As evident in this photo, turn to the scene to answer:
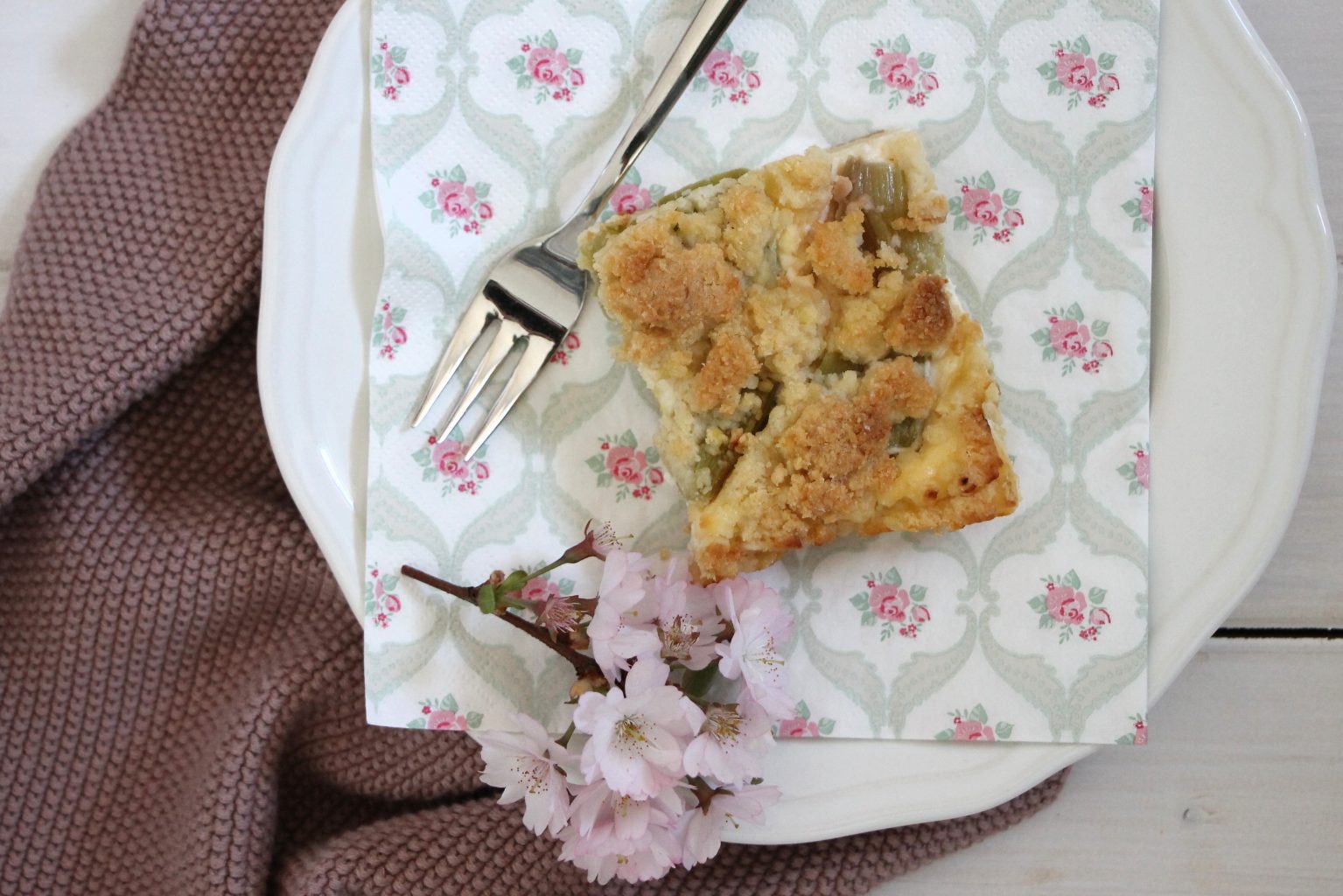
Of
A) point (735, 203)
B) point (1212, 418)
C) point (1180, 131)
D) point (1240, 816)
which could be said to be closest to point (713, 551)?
point (735, 203)

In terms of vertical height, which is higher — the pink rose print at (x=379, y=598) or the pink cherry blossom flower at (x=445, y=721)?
the pink rose print at (x=379, y=598)

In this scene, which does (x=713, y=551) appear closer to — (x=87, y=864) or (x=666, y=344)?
(x=666, y=344)

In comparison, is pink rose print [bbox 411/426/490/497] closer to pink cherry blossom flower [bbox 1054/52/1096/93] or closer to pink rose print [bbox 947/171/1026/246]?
pink rose print [bbox 947/171/1026/246]

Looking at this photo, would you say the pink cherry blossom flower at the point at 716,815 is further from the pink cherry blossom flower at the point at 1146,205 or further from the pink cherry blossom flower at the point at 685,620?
the pink cherry blossom flower at the point at 1146,205

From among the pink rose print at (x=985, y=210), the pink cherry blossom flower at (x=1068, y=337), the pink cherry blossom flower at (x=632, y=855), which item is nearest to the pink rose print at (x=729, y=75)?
the pink rose print at (x=985, y=210)

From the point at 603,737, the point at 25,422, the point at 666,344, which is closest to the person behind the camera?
the point at 603,737

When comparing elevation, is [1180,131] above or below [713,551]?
above
